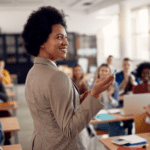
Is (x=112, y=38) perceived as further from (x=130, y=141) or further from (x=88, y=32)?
(x=130, y=141)

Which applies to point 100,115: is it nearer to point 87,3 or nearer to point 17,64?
point 87,3

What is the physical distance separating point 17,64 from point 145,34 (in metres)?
6.28

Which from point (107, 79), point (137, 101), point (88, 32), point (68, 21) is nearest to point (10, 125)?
point (137, 101)

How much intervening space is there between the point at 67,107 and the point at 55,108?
0.05 meters

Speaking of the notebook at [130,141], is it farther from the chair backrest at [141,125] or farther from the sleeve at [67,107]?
the sleeve at [67,107]

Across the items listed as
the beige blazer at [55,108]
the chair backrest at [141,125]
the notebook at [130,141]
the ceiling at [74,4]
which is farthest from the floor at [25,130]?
the ceiling at [74,4]

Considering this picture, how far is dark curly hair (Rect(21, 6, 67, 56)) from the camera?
0.99 metres

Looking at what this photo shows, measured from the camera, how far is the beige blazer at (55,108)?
34.4 inches

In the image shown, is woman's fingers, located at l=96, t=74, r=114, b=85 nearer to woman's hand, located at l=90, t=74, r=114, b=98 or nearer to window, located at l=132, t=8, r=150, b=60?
woman's hand, located at l=90, t=74, r=114, b=98

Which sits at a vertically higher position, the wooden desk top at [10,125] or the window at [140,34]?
the window at [140,34]

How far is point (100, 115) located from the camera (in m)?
3.05

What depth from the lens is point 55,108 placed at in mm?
888

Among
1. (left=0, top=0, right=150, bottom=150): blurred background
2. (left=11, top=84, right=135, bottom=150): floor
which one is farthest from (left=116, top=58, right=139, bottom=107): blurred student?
(left=0, top=0, right=150, bottom=150): blurred background

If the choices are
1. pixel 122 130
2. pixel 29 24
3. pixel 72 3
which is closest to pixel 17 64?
pixel 72 3
